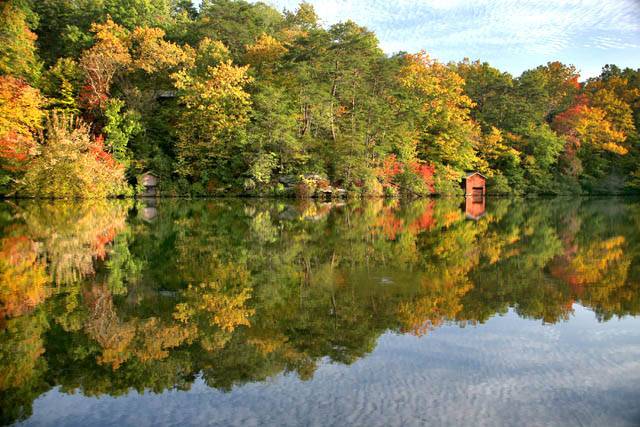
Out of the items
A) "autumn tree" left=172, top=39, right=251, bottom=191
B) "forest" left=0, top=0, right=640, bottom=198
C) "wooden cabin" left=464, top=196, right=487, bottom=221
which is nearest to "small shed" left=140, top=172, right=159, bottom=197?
"forest" left=0, top=0, right=640, bottom=198

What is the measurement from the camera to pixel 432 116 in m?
44.5

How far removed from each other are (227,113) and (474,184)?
23899mm

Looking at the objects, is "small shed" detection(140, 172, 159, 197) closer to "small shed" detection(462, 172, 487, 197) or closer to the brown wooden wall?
"small shed" detection(462, 172, 487, 197)

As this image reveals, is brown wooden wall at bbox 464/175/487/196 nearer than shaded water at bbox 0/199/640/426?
No

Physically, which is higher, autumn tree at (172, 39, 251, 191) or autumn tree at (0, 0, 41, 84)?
autumn tree at (0, 0, 41, 84)

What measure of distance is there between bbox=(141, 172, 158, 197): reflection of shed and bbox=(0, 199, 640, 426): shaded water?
2806cm

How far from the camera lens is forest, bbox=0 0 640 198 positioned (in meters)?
32.0

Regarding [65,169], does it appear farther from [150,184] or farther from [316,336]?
[316,336]

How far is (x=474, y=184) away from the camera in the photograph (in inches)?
1864

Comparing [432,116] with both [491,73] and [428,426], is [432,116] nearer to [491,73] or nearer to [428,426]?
[491,73]

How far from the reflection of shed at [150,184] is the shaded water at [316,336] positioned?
28.1 m

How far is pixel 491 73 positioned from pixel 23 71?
43.6 metres

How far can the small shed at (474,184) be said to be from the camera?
46625mm

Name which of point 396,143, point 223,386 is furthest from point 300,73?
point 223,386
